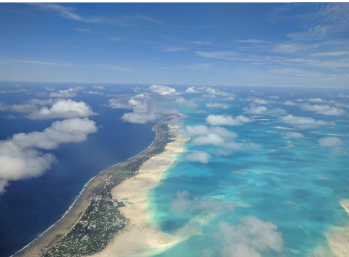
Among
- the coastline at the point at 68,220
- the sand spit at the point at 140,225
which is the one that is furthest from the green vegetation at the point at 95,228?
the sand spit at the point at 140,225

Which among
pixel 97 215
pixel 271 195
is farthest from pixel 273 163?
pixel 97 215

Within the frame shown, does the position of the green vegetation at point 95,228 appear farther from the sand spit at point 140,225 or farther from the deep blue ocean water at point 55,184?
the deep blue ocean water at point 55,184

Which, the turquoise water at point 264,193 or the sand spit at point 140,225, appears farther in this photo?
the turquoise water at point 264,193

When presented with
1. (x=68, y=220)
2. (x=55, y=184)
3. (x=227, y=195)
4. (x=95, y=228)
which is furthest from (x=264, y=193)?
(x=55, y=184)

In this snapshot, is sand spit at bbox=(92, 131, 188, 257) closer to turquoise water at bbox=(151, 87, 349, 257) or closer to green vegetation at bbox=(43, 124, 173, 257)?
green vegetation at bbox=(43, 124, 173, 257)

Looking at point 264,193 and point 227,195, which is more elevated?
point 264,193

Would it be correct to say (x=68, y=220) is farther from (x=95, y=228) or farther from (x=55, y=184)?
(x=55, y=184)
